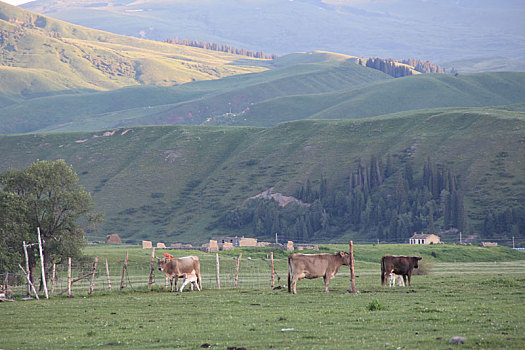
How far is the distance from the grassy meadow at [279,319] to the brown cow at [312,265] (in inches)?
43.5

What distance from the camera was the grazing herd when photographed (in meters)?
39.3

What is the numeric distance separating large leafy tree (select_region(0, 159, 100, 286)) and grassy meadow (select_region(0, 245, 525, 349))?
15443mm

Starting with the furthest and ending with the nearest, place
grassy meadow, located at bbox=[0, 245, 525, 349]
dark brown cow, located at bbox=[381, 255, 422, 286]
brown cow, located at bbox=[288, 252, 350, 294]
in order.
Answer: dark brown cow, located at bbox=[381, 255, 422, 286] < brown cow, located at bbox=[288, 252, 350, 294] < grassy meadow, located at bbox=[0, 245, 525, 349]

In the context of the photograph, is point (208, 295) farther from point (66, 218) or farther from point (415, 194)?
point (415, 194)

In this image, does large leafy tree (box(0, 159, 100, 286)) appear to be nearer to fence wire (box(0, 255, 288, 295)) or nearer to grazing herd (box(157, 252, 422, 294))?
fence wire (box(0, 255, 288, 295))

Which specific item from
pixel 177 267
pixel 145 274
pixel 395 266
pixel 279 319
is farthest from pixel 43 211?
pixel 279 319

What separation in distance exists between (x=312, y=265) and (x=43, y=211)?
1175 inches

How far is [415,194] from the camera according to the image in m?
173

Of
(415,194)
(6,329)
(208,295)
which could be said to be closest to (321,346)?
(6,329)

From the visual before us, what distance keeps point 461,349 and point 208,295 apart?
22493mm

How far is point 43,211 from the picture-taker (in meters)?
60.1

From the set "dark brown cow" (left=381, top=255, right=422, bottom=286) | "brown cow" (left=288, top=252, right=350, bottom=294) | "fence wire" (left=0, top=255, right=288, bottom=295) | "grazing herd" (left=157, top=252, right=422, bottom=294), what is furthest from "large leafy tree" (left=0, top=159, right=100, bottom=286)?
"dark brown cow" (left=381, top=255, right=422, bottom=286)

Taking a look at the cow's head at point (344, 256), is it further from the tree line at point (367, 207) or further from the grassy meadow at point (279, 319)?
the tree line at point (367, 207)

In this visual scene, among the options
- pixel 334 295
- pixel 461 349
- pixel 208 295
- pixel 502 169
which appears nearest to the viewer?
pixel 461 349
